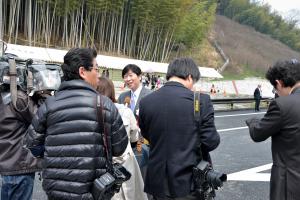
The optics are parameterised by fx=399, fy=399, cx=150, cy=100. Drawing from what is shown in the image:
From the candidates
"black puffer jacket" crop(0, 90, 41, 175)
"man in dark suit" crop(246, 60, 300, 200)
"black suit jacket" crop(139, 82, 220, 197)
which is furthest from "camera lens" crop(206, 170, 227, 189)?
"black puffer jacket" crop(0, 90, 41, 175)

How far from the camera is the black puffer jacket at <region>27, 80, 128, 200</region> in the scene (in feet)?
7.57

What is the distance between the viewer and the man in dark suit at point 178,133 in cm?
254

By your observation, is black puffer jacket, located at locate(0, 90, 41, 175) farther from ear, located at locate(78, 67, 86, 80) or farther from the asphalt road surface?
the asphalt road surface

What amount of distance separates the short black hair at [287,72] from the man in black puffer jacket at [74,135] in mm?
1090

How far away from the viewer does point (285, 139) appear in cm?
258

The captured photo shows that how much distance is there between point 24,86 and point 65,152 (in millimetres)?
816

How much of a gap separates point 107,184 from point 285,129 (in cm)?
118

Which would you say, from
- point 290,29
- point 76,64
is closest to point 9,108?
point 76,64

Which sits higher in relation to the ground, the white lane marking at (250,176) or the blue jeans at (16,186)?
the blue jeans at (16,186)

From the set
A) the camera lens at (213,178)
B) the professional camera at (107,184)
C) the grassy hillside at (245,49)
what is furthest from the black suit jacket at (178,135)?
the grassy hillside at (245,49)

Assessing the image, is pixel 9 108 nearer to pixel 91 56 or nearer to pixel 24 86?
pixel 24 86

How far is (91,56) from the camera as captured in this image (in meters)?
2.45

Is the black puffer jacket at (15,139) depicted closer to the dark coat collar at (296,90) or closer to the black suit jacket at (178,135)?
the black suit jacket at (178,135)

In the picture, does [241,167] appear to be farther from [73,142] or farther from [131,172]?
[73,142]
